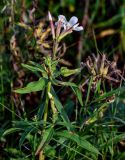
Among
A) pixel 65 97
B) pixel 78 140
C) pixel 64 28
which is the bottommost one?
pixel 78 140

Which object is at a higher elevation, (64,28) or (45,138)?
(64,28)

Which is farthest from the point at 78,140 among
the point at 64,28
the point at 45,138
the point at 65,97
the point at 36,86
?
the point at 65,97

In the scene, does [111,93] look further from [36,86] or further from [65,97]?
[65,97]

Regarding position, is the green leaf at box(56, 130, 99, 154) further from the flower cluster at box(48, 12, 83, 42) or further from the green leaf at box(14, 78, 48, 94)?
the flower cluster at box(48, 12, 83, 42)

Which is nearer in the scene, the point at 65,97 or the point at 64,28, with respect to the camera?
the point at 64,28

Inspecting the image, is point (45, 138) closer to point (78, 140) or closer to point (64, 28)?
point (78, 140)

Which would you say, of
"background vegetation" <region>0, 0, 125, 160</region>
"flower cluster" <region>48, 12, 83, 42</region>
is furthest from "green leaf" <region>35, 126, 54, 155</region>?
"flower cluster" <region>48, 12, 83, 42</region>

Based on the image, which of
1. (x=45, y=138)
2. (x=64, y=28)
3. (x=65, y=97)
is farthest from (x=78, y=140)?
(x=65, y=97)

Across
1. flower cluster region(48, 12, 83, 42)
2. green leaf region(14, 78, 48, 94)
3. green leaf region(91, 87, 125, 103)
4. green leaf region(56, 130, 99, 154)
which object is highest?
flower cluster region(48, 12, 83, 42)
